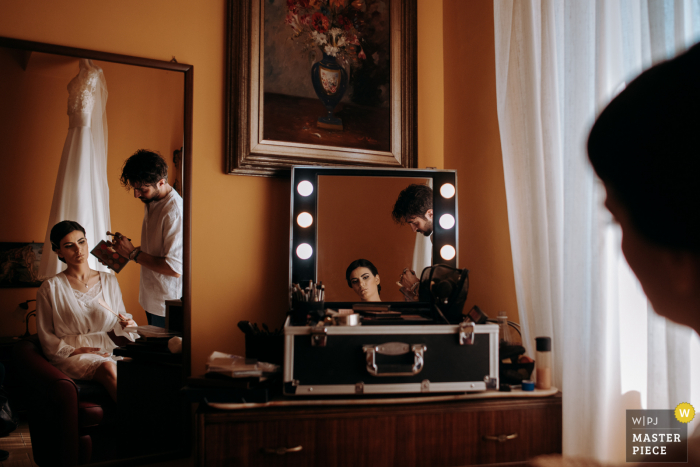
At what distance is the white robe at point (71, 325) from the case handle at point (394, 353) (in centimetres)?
84

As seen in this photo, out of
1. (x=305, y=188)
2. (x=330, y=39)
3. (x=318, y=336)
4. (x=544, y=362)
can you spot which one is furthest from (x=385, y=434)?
(x=330, y=39)

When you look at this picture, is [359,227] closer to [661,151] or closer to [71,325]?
[71,325]

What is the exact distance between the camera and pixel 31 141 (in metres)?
1.41

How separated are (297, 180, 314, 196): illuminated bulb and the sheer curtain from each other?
692 mm

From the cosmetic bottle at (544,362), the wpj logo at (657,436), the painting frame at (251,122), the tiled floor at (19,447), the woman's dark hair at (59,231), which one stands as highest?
the painting frame at (251,122)

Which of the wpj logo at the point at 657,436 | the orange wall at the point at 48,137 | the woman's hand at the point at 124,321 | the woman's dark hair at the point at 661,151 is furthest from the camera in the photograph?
the woman's hand at the point at 124,321

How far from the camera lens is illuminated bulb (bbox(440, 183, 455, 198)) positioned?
69.3 inches

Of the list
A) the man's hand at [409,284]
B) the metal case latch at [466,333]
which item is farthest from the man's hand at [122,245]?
the metal case latch at [466,333]

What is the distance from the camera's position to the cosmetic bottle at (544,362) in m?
1.35

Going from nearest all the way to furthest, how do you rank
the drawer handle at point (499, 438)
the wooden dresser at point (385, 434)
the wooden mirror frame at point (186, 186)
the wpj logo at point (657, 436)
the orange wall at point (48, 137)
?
the wpj logo at point (657, 436) → the wooden dresser at point (385, 434) → the drawer handle at point (499, 438) → the orange wall at point (48, 137) → the wooden mirror frame at point (186, 186)

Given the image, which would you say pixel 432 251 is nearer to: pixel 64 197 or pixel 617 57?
pixel 617 57

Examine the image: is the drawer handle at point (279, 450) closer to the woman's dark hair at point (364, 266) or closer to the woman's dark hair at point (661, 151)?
the woman's dark hair at point (364, 266)

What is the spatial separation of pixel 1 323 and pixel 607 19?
1902 millimetres

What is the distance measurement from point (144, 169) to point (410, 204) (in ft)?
3.10
